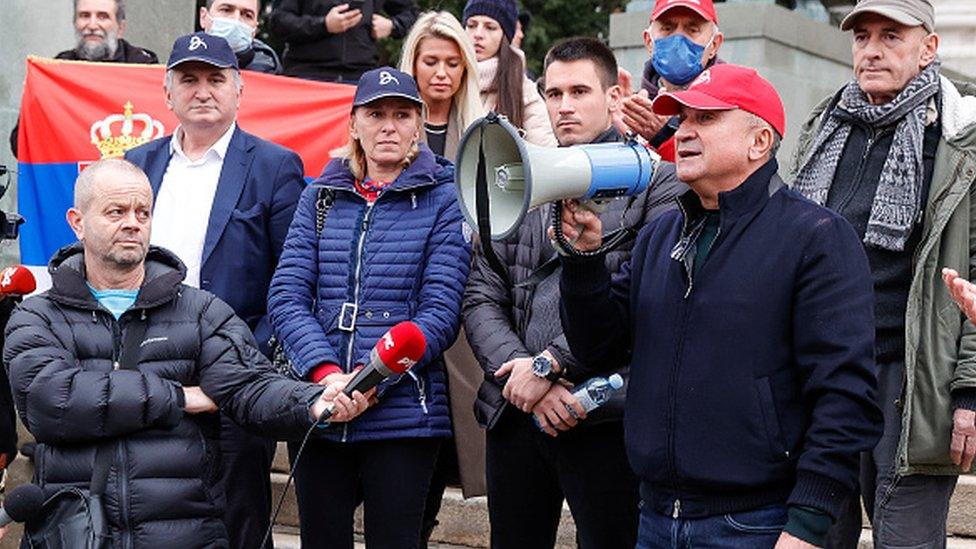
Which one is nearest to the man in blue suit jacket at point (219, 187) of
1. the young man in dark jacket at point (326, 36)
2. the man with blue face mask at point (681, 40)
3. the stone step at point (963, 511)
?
the man with blue face mask at point (681, 40)

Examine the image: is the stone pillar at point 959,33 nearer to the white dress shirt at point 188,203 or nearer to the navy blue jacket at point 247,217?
the navy blue jacket at point 247,217

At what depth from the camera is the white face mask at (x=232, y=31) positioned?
8305 millimetres

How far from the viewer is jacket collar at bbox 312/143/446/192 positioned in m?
5.74

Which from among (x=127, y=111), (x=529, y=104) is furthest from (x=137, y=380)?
(x=127, y=111)

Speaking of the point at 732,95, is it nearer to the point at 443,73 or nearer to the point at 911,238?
the point at 911,238

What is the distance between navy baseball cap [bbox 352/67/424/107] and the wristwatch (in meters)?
1.25

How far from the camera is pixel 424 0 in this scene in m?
17.9

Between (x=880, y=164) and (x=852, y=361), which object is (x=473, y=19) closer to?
(x=880, y=164)

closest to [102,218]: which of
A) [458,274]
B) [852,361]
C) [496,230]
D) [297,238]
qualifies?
[297,238]

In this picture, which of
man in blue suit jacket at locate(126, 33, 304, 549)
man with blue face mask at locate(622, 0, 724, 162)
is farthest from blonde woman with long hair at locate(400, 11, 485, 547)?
man with blue face mask at locate(622, 0, 724, 162)

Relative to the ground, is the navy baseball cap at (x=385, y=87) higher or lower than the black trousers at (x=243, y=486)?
higher

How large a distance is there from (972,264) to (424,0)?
1334cm

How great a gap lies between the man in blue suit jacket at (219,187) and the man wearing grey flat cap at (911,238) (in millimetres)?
2202

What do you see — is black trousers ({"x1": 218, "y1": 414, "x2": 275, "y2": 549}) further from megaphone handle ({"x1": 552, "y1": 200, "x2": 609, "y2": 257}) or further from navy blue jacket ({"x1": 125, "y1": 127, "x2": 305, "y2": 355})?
megaphone handle ({"x1": 552, "y1": 200, "x2": 609, "y2": 257})
